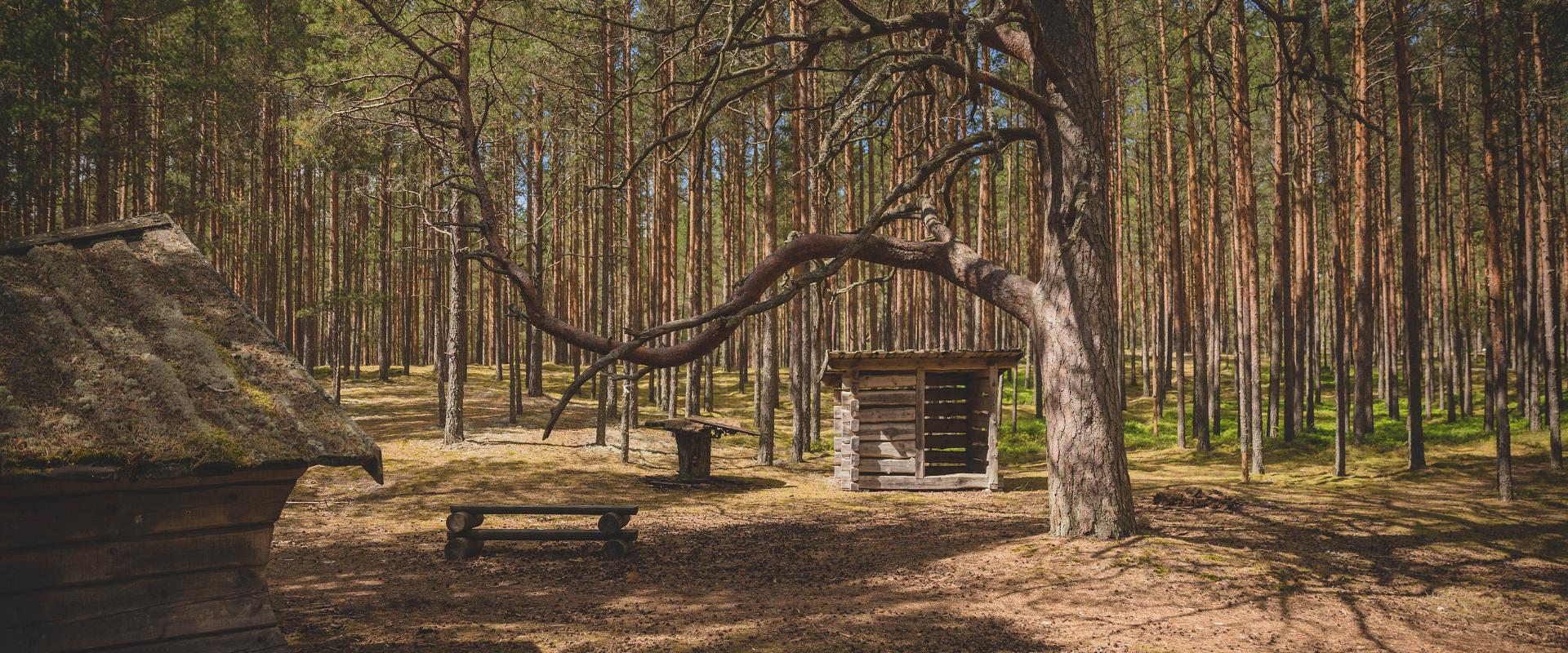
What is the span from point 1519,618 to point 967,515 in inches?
265

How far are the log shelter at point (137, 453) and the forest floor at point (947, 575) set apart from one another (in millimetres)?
1493

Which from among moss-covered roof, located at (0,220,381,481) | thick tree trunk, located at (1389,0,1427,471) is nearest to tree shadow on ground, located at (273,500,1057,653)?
moss-covered roof, located at (0,220,381,481)

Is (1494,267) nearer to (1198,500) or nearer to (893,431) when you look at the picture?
(1198,500)

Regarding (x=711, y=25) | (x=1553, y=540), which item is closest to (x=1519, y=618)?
(x=1553, y=540)

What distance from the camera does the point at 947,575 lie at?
8.70m

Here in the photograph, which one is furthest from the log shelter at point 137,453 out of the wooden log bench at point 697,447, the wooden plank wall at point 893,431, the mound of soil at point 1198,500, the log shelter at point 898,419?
the wooden plank wall at point 893,431

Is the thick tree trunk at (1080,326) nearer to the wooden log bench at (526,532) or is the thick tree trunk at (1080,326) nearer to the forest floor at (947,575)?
the forest floor at (947,575)

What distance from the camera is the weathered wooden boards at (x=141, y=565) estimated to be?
4.59 meters

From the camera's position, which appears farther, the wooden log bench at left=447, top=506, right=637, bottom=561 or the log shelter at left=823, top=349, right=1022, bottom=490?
the log shelter at left=823, top=349, right=1022, bottom=490

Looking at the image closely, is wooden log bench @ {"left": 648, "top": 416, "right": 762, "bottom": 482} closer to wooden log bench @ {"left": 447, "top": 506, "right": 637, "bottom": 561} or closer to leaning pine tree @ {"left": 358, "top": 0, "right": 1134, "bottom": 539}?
wooden log bench @ {"left": 447, "top": 506, "right": 637, "bottom": 561}

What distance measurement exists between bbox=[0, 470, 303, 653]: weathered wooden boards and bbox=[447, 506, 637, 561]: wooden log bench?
4812mm

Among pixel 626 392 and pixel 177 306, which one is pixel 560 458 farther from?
pixel 177 306

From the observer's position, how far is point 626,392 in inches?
698

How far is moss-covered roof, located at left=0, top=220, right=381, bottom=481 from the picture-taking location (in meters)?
4.45
